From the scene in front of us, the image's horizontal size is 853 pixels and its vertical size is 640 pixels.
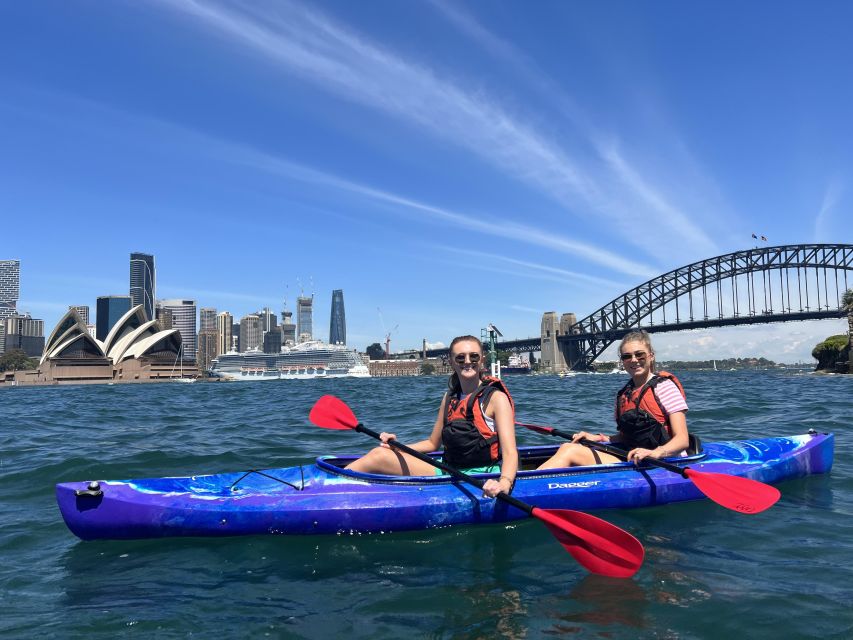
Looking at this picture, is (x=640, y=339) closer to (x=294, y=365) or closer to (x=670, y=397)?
(x=670, y=397)

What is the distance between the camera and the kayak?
4.67 m

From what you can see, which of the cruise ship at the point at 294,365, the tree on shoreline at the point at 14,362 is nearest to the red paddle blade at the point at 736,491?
the cruise ship at the point at 294,365

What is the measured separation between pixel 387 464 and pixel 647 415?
2575mm

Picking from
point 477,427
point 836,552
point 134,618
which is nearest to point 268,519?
point 134,618

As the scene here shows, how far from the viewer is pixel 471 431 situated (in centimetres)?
505

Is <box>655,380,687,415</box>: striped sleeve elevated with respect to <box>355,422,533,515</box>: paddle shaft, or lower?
elevated

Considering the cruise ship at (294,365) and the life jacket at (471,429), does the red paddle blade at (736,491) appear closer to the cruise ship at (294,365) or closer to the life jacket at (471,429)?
the life jacket at (471,429)

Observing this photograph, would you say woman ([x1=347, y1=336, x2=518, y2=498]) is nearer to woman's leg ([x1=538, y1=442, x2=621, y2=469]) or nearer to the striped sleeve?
woman's leg ([x1=538, y1=442, x2=621, y2=469])

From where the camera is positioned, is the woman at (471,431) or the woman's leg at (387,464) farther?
the woman's leg at (387,464)

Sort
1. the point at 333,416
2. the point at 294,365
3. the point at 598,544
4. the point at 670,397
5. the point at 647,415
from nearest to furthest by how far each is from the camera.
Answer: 1. the point at 598,544
2. the point at 670,397
3. the point at 647,415
4. the point at 333,416
5. the point at 294,365

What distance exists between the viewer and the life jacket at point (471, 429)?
496cm

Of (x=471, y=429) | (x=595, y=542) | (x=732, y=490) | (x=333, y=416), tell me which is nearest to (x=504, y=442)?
(x=471, y=429)

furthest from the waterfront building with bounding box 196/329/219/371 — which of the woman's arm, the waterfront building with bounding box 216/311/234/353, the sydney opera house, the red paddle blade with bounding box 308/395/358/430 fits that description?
the woman's arm

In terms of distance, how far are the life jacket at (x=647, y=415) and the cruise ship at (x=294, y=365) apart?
88.5m
